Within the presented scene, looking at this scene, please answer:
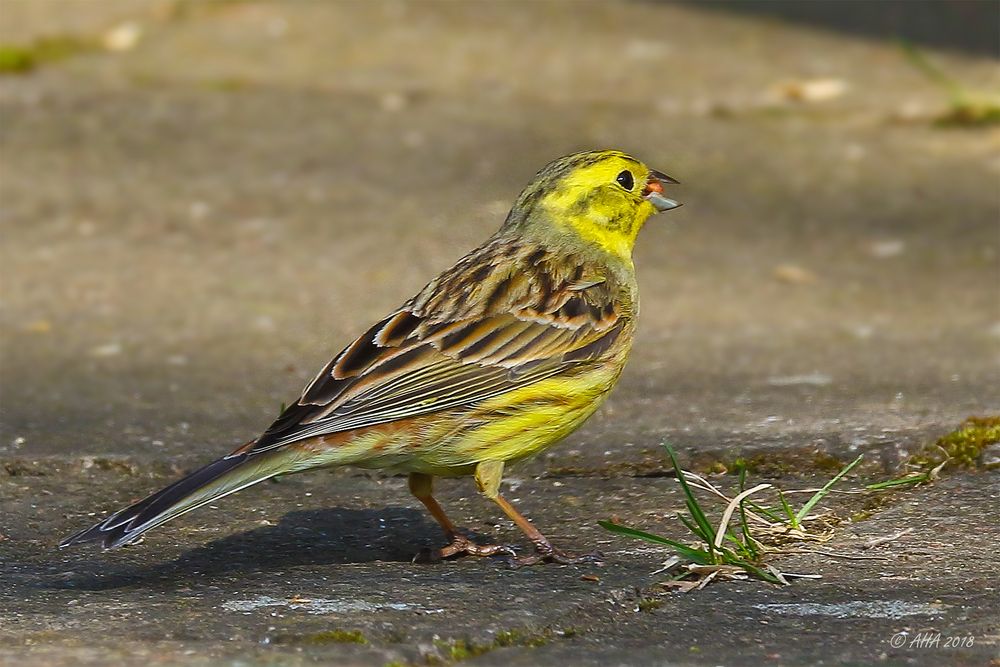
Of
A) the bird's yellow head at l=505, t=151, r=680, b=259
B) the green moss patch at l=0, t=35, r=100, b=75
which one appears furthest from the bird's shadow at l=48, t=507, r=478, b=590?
the green moss patch at l=0, t=35, r=100, b=75

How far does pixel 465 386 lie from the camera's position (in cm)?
372

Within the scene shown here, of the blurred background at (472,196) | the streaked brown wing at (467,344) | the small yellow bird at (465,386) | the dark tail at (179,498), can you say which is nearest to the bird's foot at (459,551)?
the small yellow bird at (465,386)

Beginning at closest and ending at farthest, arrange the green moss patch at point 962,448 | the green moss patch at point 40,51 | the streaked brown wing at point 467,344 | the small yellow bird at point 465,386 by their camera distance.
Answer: the small yellow bird at point 465,386
the streaked brown wing at point 467,344
the green moss patch at point 962,448
the green moss patch at point 40,51

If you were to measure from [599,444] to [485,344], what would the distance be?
2.22 feet

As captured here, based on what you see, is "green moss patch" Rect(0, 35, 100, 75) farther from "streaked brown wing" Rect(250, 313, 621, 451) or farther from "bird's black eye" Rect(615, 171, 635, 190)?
"streaked brown wing" Rect(250, 313, 621, 451)

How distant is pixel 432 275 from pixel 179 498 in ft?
9.01

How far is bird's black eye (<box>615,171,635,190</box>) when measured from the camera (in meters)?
4.46

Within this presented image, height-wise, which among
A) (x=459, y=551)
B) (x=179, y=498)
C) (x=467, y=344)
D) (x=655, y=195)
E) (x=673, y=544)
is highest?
(x=655, y=195)

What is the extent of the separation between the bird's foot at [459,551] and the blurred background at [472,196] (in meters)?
0.65

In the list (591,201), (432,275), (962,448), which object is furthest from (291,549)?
(432,275)

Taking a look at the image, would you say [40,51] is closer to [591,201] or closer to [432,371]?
[591,201]

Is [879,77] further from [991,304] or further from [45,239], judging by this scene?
[45,239]

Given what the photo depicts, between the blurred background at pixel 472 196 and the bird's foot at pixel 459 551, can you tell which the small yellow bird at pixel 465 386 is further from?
the blurred background at pixel 472 196

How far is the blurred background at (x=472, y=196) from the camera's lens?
4875mm
